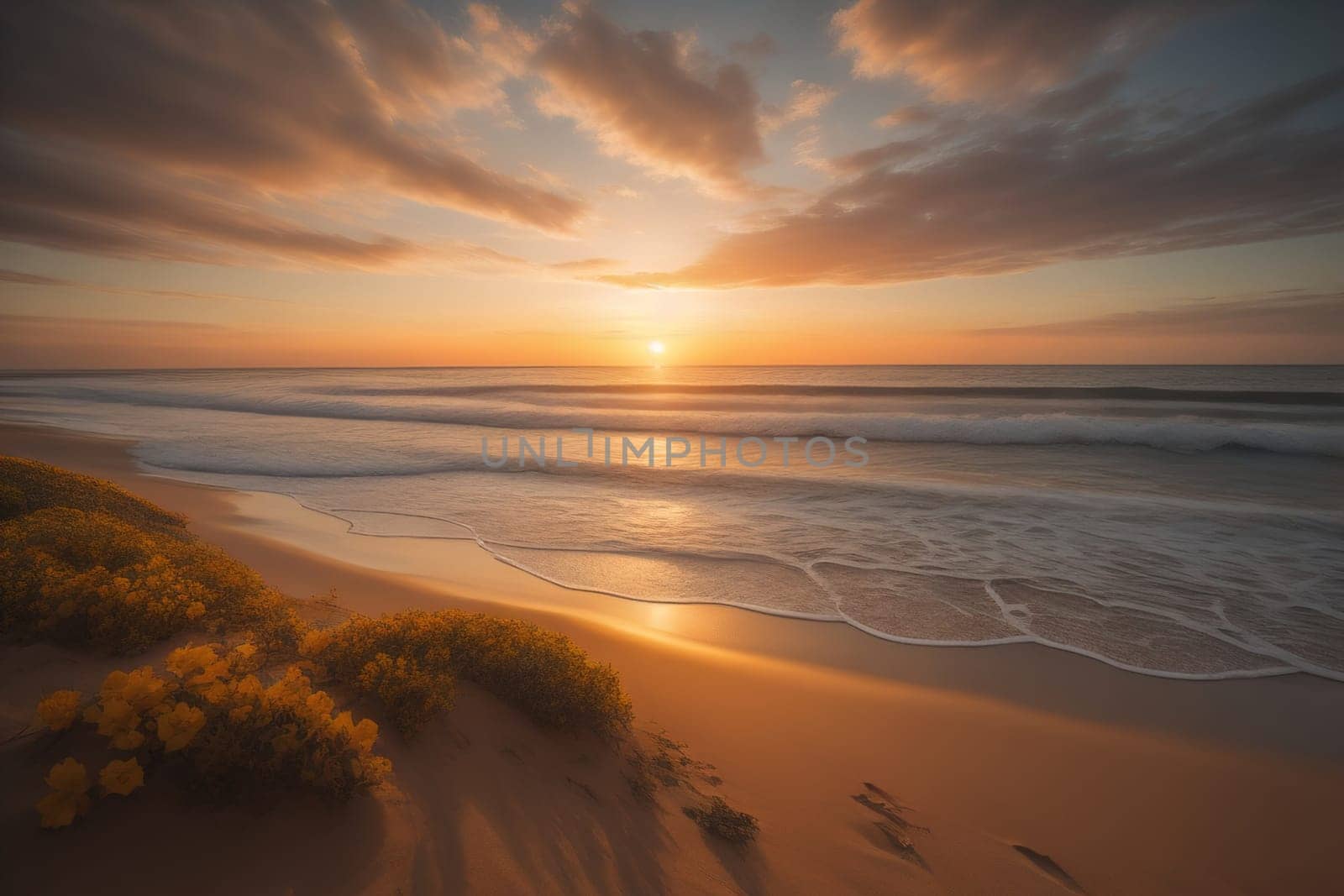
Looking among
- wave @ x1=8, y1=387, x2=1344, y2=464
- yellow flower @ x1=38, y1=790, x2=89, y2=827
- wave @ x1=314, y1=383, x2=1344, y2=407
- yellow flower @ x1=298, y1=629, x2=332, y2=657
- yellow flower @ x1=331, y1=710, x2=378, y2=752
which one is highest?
wave @ x1=314, y1=383, x2=1344, y2=407

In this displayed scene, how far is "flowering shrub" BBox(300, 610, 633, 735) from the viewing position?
10.8 feet

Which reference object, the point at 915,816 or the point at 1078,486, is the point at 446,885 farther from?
the point at 1078,486

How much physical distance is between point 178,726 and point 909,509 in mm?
12100

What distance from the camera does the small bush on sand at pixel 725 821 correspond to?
316 cm

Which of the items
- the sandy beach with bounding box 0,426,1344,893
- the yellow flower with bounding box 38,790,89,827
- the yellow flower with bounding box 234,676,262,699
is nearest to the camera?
the yellow flower with bounding box 38,790,89,827

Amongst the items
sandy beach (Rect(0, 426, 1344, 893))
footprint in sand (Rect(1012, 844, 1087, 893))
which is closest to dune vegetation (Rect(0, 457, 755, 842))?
sandy beach (Rect(0, 426, 1344, 893))

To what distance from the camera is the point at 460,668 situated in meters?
3.87

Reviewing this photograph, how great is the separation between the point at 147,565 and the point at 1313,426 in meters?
37.9

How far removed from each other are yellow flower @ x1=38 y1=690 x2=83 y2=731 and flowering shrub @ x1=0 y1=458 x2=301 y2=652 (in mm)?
1435

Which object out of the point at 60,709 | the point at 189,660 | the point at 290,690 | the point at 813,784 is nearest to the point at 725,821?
the point at 813,784

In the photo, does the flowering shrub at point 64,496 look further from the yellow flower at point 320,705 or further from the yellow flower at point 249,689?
the yellow flower at point 320,705

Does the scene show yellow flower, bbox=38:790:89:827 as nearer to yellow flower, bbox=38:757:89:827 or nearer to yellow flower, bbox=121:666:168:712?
yellow flower, bbox=38:757:89:827

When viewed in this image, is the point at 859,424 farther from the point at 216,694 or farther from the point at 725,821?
the point at 216,694

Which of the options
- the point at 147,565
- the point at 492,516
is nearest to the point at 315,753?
the point at 147,565
